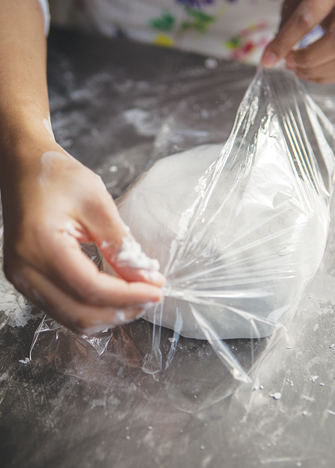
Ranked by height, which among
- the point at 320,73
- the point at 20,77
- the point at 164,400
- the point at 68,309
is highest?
the point at 320,73

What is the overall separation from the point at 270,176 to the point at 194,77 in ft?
2.72

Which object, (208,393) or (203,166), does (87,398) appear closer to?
(208,393)

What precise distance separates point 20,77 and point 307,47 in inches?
28.8

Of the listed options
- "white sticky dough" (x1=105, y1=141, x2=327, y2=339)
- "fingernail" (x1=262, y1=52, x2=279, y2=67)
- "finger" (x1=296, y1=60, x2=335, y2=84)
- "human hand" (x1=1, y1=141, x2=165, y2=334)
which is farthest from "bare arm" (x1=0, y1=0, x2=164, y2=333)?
"finger" (x1=296, y1=60, x2=335, y2=84)

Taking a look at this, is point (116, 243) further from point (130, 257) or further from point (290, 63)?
point (290, 63)

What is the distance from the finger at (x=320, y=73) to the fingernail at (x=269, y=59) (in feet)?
0.37

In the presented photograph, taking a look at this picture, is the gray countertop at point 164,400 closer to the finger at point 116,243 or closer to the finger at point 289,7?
the finger at point 116,243

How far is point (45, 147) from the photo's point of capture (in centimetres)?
61

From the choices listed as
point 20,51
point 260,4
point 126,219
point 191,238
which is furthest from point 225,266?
point 260,4

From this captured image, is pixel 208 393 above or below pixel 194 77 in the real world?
below

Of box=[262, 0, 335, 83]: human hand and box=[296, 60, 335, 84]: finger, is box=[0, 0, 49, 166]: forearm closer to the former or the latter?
box=[262, 0, 335, 83]: human hand

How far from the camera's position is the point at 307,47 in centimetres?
99

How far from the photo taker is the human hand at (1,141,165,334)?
1.65 ft

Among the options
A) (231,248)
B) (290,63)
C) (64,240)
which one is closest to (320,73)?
(290,63)
